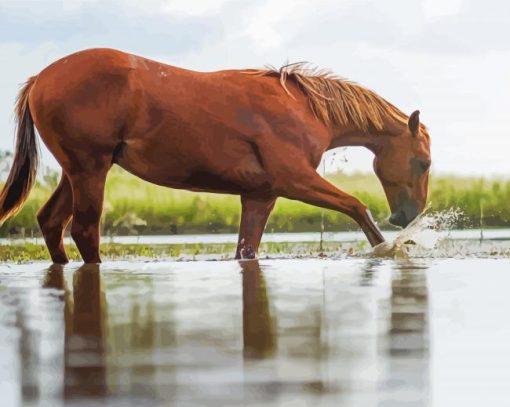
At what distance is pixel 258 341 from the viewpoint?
223 cm

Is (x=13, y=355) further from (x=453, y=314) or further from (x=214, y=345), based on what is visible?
(x=453, y=314)

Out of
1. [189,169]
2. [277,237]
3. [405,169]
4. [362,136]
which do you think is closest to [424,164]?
[405,169]

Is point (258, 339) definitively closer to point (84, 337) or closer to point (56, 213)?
point (84, 337)

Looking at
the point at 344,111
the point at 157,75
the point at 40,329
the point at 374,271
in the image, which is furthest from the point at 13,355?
the point at 344,111

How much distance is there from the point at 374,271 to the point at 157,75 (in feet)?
4.49

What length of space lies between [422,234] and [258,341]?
3.56m

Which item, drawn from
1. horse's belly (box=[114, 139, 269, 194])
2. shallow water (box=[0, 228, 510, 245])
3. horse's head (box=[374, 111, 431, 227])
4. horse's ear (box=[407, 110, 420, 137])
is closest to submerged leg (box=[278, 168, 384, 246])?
horse's belly (box=[114, 139, 269, 194])

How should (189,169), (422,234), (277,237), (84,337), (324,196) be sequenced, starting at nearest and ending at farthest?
(84,337), (324,196), (189,169), (422,234), (277,237)

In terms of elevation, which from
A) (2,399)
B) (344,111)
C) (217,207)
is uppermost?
(344,111)

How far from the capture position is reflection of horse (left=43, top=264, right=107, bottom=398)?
5.74 feet

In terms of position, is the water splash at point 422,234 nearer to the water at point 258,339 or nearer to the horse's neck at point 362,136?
the horse's neck at point 362,136

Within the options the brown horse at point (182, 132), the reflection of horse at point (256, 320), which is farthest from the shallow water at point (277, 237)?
the reflection of horse at point (256, 320)

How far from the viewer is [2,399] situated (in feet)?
5.36

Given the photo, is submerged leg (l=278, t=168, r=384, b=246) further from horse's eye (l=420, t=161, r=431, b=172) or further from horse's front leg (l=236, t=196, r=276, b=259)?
horse's eye (l=420, t=161, r=431, b=172)
